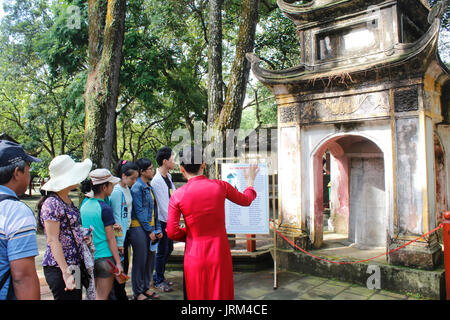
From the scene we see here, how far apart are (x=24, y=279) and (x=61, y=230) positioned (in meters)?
0.88

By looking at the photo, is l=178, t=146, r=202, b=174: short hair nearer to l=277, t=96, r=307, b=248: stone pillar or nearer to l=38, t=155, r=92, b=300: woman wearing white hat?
l=38, t=155, r=92, b=300: woman wearing white hat

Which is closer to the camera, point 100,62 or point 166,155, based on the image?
point 166,155

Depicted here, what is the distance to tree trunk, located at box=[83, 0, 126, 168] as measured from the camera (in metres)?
6.41

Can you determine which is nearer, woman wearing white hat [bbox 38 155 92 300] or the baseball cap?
the baseball cap

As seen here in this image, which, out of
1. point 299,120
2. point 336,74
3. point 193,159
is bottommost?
point 193,159

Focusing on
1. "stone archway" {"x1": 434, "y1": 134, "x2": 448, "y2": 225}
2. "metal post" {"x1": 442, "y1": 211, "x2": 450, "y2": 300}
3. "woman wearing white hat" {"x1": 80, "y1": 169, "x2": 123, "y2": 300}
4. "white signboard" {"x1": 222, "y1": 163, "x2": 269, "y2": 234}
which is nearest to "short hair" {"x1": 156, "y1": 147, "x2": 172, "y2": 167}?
"white signboard" {"x1": 222, "y1": 163, "x2": 269, "y2": 234}

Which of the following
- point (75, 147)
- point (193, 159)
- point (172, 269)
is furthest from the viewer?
point (75, 147)

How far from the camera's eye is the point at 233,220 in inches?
215

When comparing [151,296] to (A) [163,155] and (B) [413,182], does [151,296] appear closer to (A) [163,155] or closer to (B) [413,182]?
(A) [163,155]

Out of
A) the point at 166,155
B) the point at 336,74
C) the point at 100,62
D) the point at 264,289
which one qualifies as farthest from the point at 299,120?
the point at 100,62

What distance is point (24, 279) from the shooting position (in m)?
1.77

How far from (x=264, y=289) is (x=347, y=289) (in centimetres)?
127

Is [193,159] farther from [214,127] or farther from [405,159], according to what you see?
[214,127]

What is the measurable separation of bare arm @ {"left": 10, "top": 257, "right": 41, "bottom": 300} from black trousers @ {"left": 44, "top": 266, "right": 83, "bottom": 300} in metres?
0.81
